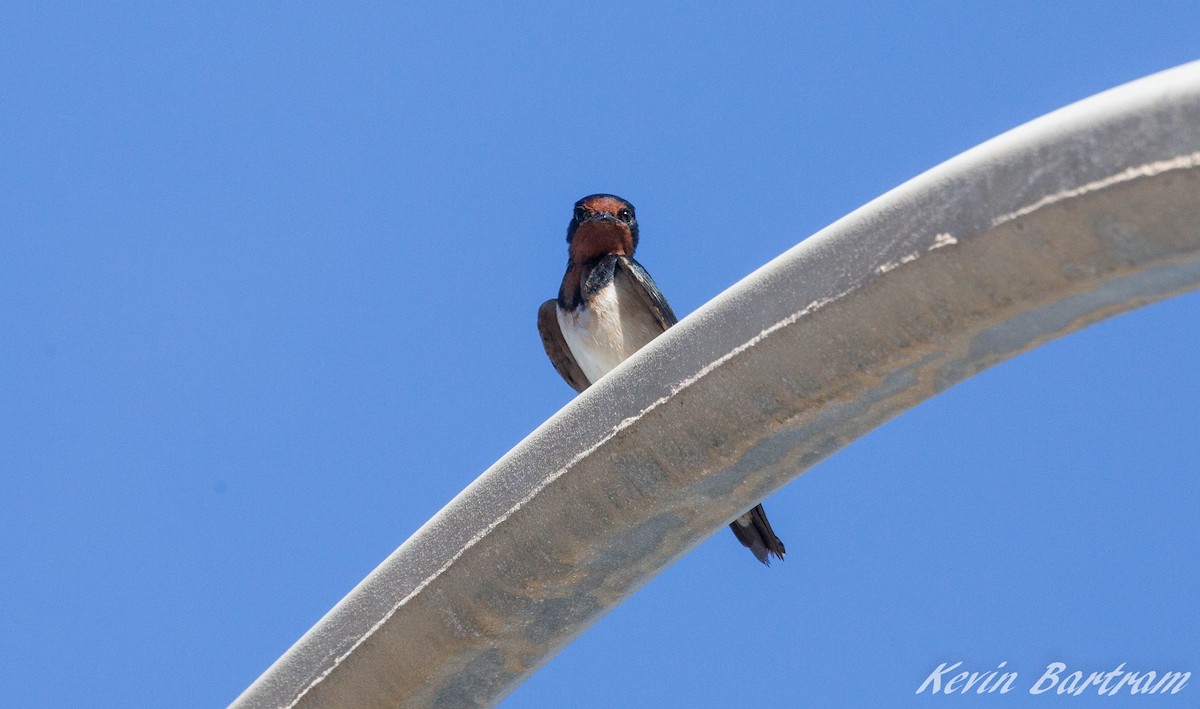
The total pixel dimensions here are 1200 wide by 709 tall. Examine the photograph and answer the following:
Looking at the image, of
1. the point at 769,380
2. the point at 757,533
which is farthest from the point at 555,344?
the point at 769,380

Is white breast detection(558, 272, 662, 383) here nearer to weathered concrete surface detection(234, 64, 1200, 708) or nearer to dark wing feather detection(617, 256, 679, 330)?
dark wing feather detection(617, 256, 679, 330)

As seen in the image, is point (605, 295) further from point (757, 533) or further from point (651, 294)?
→ point (757, 533)

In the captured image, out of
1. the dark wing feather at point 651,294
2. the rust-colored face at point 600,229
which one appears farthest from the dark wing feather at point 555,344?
the dark wing feather at point 651,294

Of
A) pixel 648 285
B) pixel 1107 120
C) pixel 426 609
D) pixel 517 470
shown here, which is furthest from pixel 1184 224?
pixel 648 285

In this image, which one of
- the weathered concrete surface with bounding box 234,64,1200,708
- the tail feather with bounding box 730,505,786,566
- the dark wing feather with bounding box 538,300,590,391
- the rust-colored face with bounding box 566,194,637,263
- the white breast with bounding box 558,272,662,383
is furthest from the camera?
the dark wing feather with bounding box 538,300,590,391

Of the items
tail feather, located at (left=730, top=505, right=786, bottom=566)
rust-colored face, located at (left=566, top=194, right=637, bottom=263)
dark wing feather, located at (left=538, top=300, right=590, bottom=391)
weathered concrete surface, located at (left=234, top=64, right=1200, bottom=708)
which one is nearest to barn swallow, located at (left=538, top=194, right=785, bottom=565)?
rust-colored face, located at (left=566, top=194, right=637, bottom=263)

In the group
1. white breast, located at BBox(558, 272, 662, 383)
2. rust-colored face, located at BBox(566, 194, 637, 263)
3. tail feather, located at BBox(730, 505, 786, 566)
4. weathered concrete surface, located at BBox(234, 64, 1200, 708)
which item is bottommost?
weathered concrete surface, located at BBox(234, 64, 1200, 708)
